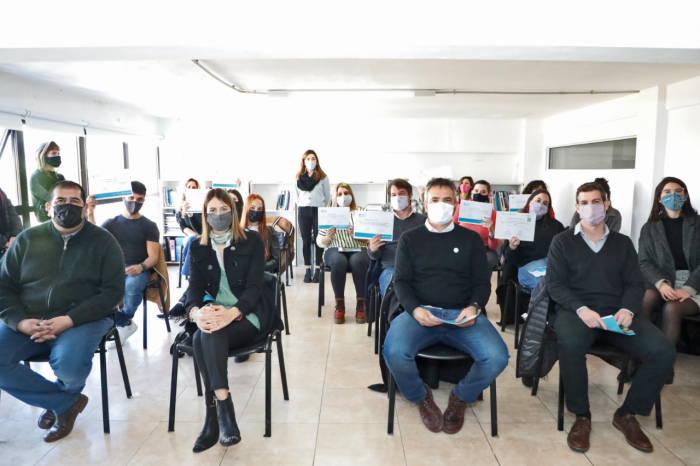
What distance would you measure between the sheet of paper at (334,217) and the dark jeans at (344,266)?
0.41m

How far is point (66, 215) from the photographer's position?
2.77m

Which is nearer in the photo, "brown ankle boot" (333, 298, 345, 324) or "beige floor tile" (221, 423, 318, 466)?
"beige floor tile" (221, 423, 318, 466)

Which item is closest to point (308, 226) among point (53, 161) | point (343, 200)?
point (343, 200)

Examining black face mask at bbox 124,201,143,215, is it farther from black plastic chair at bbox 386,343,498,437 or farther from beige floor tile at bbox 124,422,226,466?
black plastic chair at bbox 386,343,498,437

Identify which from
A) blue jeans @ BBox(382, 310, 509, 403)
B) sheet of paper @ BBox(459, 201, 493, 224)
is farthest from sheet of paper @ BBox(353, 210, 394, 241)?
blue jeans @ BBox(382, 310, 509, 403)

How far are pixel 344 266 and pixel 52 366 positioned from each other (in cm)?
269

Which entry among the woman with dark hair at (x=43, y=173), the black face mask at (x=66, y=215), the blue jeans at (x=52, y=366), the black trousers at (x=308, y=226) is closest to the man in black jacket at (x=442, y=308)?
the blue jeans at (x=52, y=366)

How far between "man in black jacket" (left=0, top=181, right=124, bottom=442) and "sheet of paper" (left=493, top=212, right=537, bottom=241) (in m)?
2.80

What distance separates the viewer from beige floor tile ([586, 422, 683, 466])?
2416 millimetres

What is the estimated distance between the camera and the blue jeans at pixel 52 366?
2525 mm

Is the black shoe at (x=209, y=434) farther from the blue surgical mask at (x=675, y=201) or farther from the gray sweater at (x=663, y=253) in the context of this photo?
the blue surgical mask at (x=675, y=201)

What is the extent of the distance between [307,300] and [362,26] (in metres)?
3.56

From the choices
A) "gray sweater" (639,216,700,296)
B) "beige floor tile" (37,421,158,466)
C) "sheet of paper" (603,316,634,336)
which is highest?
"gray sweater" (639,216,700,296)

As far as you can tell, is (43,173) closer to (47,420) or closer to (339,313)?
(47,420)
